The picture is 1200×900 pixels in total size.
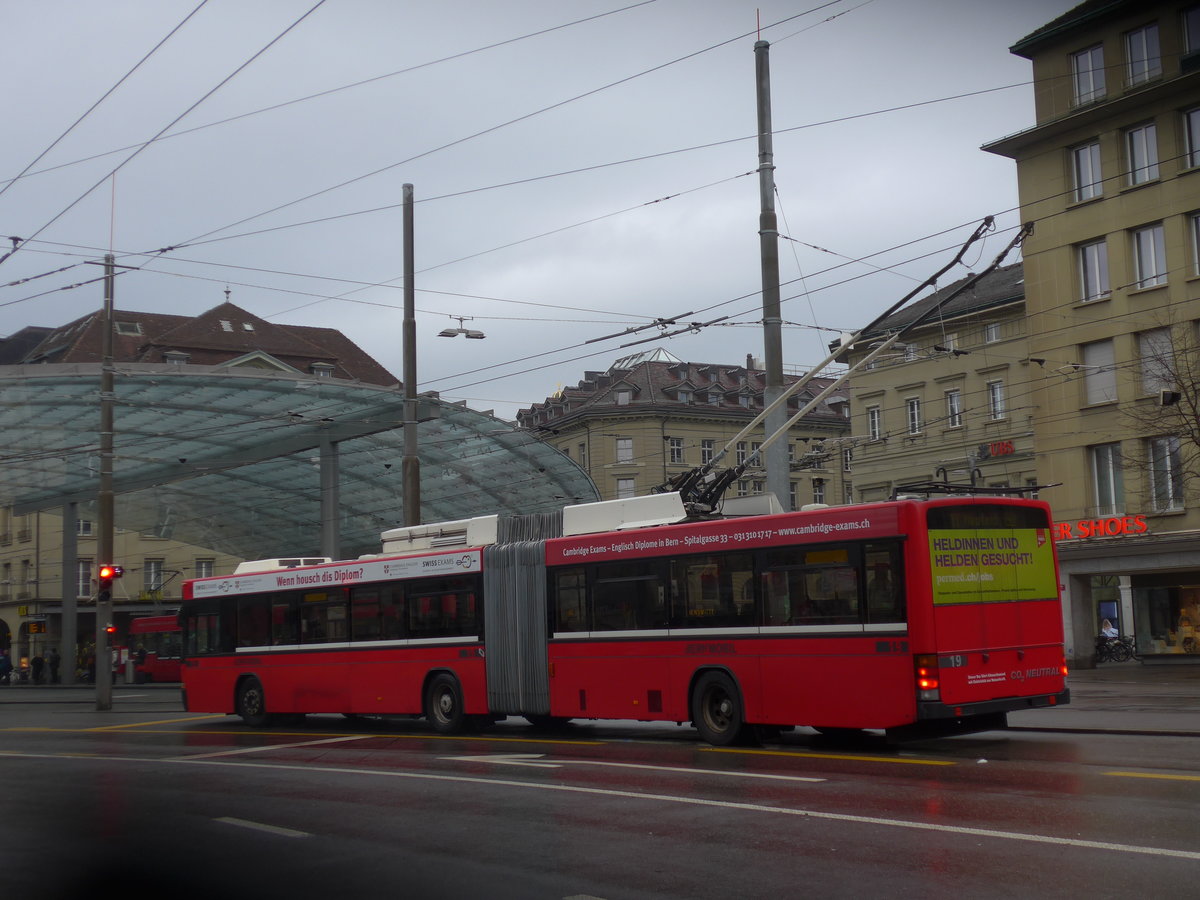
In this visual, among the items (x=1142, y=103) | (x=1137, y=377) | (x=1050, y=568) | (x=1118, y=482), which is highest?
(x=1142, y=103)

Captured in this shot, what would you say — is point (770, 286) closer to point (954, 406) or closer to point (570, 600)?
point (570, 600)

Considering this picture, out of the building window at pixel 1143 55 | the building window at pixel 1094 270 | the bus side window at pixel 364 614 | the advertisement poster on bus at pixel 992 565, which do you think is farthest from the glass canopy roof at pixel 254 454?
the advertisement poster on bus at pixel 992 565

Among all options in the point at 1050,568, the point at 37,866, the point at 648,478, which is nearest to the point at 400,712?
the point at 1050,568

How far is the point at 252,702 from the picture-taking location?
24.1 m

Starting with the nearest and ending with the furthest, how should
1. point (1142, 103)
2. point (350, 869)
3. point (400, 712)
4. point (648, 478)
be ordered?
1. point (350, 869)
2. point (400, 712)
3. point (1142, 103)
4. point (648, 478)

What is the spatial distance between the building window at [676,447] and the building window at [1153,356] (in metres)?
49.9

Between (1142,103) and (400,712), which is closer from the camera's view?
(400,712)

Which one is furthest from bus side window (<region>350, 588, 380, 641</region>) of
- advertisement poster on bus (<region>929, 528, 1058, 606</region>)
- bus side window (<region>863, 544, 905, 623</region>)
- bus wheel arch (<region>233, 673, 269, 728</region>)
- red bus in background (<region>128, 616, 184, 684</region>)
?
red bus in background (<region>128, 616, 184, 684</region>)

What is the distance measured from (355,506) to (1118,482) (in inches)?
1204

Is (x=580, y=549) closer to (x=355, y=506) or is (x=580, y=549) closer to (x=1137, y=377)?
(x=1137, y=377)

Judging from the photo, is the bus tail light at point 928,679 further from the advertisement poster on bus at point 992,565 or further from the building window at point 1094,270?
the building window at point 1094,270

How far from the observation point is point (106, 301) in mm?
31719

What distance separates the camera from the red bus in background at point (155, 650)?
55.5 metres

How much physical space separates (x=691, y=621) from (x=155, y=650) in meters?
45.1
